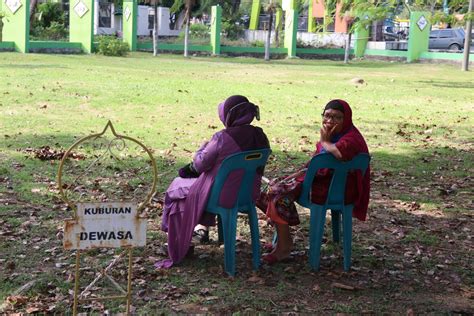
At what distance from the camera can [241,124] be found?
541 centimetres

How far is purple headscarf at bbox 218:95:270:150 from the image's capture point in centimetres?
538

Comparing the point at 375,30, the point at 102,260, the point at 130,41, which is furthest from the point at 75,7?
the point at 102,260

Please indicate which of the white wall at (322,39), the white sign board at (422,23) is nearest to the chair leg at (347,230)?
the white sign board at (422,23)

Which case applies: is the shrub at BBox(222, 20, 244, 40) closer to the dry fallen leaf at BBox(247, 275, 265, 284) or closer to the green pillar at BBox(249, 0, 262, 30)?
the green pillar at BBox(249, 0, 262, 30)

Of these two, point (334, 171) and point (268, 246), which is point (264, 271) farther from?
point (334, 171)

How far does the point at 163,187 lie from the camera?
8.45 metres

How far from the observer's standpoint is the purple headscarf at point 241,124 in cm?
538

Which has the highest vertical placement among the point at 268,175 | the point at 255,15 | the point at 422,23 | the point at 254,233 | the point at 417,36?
the point at 255,15

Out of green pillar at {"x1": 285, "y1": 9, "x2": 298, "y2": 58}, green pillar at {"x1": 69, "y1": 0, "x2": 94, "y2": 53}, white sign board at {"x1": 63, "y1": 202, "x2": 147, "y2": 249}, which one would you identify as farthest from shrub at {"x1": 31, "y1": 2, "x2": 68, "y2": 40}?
white sign board at {"x1": 63, "y1": 202, "x2": 147, "y2": 249}

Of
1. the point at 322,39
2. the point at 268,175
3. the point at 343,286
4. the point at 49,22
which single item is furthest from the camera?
the point at 322,39

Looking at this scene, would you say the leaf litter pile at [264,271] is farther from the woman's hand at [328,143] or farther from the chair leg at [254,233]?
the woman's hand at [328,143]

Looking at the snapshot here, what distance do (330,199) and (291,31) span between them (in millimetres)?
35781

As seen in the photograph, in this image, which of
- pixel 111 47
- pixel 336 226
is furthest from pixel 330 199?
pixel 111 47

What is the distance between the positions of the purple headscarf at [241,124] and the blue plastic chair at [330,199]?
435 millimetres
